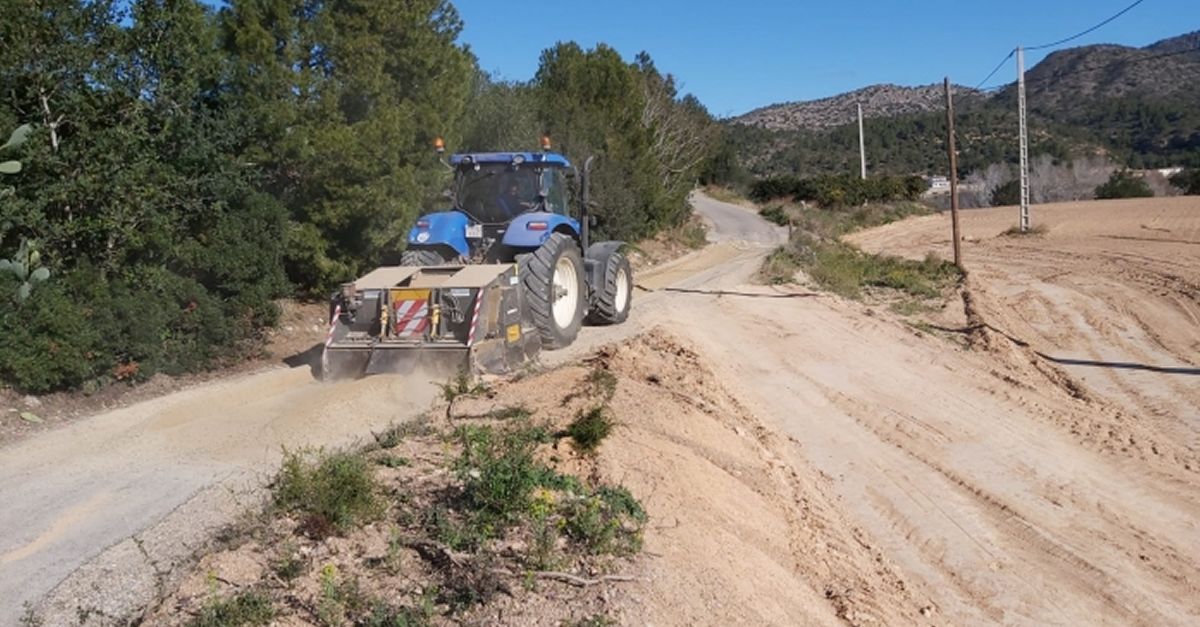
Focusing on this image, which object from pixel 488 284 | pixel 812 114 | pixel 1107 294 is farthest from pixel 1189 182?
pixel 812 114

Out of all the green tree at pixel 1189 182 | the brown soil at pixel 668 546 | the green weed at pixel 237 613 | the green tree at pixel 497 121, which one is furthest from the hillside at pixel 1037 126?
the green weed at pixel 237 613

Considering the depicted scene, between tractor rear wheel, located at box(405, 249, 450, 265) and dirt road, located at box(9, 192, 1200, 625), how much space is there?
1881 millimetres

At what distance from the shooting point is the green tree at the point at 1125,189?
2211 inches

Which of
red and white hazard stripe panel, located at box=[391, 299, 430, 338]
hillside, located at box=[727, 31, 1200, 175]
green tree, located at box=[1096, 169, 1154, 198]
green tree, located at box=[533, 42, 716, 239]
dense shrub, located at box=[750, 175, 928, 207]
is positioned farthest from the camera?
hillside, located at box=[727, 31, 1200, 175]

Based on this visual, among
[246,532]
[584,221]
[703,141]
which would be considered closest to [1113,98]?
[703,141]

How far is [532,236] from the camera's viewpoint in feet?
38.6

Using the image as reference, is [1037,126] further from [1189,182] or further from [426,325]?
[426,325]

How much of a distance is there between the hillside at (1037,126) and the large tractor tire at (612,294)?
2827 inches

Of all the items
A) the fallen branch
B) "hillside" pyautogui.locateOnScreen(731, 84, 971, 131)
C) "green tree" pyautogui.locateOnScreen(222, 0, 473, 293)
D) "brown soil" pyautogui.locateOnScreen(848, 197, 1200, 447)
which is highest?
"hillside" pyautogui.locateOnScreen(731, 84, 971, 131)

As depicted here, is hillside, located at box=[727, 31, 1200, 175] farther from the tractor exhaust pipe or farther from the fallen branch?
the fallen branch

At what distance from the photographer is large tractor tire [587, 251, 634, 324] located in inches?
529

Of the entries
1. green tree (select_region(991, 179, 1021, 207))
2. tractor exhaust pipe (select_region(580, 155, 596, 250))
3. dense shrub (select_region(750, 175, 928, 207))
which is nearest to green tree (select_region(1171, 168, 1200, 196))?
green tree (select_region(991, 179, 1021, 207))

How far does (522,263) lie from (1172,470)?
6.94 meters

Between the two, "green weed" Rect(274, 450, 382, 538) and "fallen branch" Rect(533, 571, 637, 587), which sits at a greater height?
"green weed" Rect(274, 450, 382, 538)
